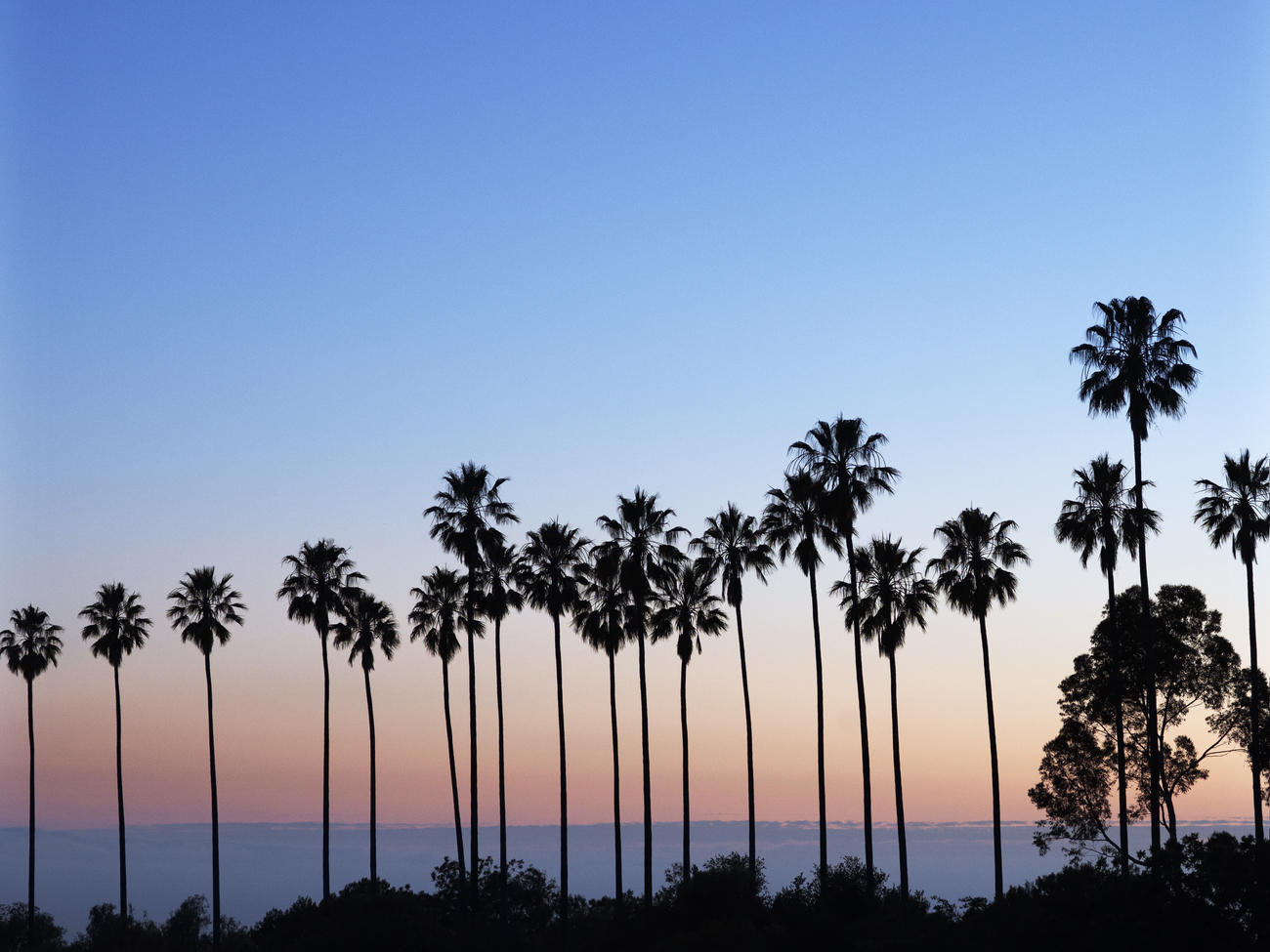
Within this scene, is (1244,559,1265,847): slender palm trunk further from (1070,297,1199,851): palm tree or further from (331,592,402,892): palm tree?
(331,592,402,892): palm tree

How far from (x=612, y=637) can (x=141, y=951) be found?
32336 millimetres

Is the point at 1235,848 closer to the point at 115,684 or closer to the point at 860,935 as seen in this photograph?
the point at 860,935

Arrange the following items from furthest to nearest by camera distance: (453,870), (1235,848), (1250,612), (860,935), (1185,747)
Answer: (453,870), (1185,747), (1250,612), (860,935), (1235,848)

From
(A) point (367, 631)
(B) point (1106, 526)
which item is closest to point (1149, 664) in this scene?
(B) point (1106, 526)

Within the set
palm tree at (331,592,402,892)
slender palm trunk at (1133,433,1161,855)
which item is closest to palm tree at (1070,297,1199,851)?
slender palm trunk at (1133,433,1161,855)

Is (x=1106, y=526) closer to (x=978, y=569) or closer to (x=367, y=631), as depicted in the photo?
(x=978, y=569)

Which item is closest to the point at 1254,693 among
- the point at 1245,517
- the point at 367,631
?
the point at 1245,517

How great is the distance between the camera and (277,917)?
74.8 m

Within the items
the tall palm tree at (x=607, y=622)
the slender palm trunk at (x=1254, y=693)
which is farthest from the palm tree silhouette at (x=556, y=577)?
the slender palm trunk at (x=1254, y=693)

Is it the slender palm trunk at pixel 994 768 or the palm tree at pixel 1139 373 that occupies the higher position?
the palm tree at pixel 1139 373

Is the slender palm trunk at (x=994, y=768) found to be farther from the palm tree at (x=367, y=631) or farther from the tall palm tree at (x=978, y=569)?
the palm tree at (x=367, y=631)

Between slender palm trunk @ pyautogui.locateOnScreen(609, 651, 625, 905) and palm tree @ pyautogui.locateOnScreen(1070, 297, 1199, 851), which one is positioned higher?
palm tree @ pyautogui.locateOnScreen(1070, 297, 1199, 851)

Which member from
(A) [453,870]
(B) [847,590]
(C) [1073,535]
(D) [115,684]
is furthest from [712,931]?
(D) [115,684]

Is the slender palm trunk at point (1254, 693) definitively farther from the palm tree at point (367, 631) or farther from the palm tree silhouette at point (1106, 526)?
the palm tree at point (367, 631)
